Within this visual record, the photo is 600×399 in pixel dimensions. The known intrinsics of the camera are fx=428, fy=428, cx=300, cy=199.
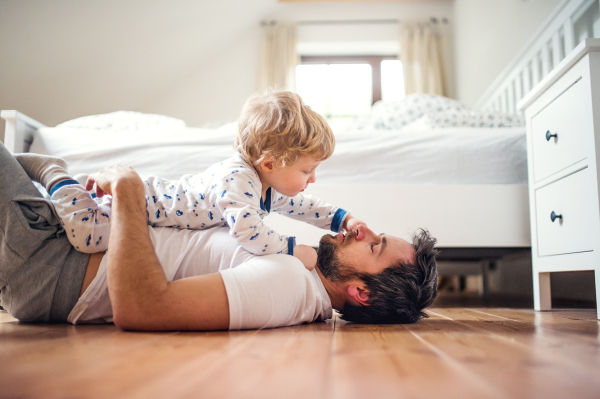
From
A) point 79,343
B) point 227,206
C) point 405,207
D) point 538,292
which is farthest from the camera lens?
point 405,207

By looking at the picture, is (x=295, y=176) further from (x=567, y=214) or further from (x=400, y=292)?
(x=567, y=214)

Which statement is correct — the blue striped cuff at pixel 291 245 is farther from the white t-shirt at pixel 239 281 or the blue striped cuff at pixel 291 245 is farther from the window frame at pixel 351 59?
the window frame at pixel 351 59

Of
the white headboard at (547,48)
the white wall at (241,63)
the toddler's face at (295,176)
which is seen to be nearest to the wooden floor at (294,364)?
the toddler's face at (295,176)

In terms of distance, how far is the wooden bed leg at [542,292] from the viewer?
1410 millimetres

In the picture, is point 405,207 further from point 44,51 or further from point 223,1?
point 223,1

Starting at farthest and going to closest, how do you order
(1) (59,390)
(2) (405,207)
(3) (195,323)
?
(2) (405,207)
(3) (195,323)
(1) (59,390)

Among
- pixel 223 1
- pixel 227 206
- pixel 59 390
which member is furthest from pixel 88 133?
pixel 223 1

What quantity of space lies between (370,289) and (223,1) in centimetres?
319

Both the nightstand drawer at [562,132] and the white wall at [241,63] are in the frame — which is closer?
the nightstand drawer at [562,132]

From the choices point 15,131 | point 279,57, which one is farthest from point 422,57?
point 15,131

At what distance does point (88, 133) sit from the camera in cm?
174

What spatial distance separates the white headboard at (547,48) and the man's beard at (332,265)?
1532mm

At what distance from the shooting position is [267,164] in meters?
1.01

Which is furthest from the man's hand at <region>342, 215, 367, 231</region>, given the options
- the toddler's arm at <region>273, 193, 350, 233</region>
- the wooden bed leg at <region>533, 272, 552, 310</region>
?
the wooden bed leg at <region>533, 272, 552, 310</region>
